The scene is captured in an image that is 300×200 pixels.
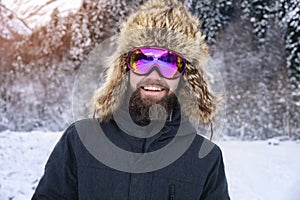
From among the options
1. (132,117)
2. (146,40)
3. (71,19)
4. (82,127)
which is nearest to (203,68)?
(146,40)

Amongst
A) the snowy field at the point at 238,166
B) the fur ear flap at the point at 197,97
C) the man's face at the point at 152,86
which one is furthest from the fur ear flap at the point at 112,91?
the snowy field at the point at 238,166

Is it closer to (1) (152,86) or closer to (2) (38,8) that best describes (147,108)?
(1) (152,86)

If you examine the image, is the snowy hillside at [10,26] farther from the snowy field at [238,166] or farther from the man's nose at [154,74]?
the man's nose at [154,74]

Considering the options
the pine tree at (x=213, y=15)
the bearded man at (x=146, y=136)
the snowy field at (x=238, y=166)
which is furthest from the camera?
the pine tree at (x=213, y=15)

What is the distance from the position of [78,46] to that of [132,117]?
801 cm

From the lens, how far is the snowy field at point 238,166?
6859 millimetres

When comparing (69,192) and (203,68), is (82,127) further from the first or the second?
(203,68)

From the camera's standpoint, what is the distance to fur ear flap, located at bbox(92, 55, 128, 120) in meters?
2.11

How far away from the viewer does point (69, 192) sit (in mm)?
2006

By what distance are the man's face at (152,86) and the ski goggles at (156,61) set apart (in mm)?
21

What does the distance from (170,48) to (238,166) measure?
19.8 ft

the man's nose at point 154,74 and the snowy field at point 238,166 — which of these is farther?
the snowy field at point 238,166

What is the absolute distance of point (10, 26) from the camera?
9070mm

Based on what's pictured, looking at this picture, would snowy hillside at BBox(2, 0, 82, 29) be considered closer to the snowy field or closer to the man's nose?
the snowy field
